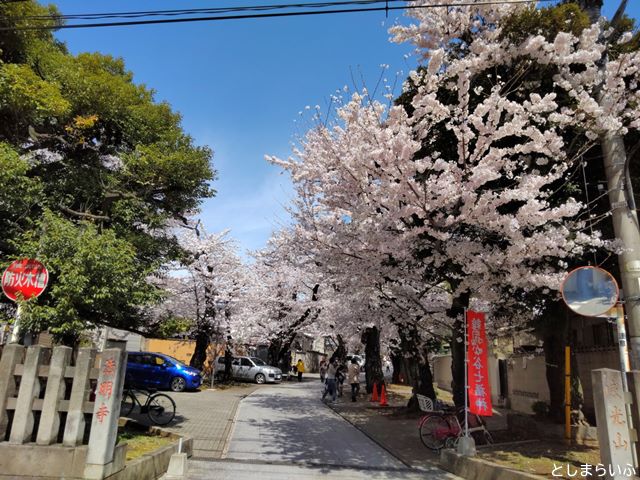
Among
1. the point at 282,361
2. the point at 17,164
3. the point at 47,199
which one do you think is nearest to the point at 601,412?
the point at 17,164

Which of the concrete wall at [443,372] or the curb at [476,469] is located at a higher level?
the concrete wall at [443,372]

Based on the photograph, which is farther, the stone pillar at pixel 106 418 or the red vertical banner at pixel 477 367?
the red vertical banner at pixel 477 367

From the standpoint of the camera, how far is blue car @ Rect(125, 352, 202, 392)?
21.7 m

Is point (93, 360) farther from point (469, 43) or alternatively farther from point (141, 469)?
point (469, 43)

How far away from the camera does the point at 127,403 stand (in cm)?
1274

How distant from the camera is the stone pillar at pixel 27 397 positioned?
6.39m

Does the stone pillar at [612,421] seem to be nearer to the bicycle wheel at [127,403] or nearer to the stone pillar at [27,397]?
the stone pillar at [27,397]

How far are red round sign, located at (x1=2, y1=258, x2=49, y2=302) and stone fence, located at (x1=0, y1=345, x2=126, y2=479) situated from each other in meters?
1.37

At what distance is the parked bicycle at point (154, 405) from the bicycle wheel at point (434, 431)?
6499mm

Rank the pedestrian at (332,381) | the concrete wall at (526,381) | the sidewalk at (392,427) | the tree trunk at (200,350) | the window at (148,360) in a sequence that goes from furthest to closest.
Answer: the tree trunk at (200,350) → the window at (148,360) → the pedestrian at (332,381) → the concrete wall at (526,381) → the sidewalk at (392,427)

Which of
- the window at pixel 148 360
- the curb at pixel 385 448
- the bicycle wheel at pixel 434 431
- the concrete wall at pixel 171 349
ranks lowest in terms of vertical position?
the curb at pixel 385 448

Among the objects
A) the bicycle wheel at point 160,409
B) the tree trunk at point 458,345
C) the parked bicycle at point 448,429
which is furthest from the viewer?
the bicycle wheel at point 160,409

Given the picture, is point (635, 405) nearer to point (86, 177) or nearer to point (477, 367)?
point (477, 367)

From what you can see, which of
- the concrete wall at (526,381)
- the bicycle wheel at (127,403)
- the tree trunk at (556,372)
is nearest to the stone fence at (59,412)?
the bicycle wheel at (127,403)
